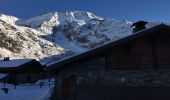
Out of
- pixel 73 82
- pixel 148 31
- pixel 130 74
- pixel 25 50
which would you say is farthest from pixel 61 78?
pixel 25 50

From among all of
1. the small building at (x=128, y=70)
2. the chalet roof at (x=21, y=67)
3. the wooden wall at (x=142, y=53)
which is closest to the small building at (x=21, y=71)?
the chalet roof at (x=21, y=67)

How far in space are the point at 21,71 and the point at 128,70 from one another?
114ft

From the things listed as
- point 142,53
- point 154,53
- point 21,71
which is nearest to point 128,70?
point 142,53

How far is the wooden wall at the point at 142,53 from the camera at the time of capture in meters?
18.3

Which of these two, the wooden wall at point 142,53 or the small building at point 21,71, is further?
the small building at point 21,71

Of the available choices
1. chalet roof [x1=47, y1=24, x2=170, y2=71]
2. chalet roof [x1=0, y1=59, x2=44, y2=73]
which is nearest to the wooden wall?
chalet roof [x1=47, y1=24, x2=170, y2=71]

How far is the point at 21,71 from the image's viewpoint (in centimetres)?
5106

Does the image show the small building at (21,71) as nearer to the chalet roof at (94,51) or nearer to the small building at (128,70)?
the small building at (128,70)

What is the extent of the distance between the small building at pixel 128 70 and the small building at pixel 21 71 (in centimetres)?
3102

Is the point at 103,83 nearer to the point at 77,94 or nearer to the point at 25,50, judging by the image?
the point at 77,94

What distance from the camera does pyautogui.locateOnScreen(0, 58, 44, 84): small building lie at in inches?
1946

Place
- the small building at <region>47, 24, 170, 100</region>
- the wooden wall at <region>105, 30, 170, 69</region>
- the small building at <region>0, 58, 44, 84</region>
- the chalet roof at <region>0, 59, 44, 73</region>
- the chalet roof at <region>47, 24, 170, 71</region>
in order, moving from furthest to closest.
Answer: the chalet roof at <region>0, 59, 44, 73</region> → the small building at <region>0, 58, 44, 84</region> → the wooden wall at <region>105, 30, 170, 69</region> → the small building at <region>47, 24, 170, 100</region> → the chalet roof at <region>47, 24, 170, 71</region>

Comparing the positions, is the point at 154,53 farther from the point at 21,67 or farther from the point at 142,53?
the point at 21,67

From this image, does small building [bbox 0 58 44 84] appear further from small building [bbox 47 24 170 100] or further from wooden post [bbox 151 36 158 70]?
wooden post [bbox 151 36 158 70]
